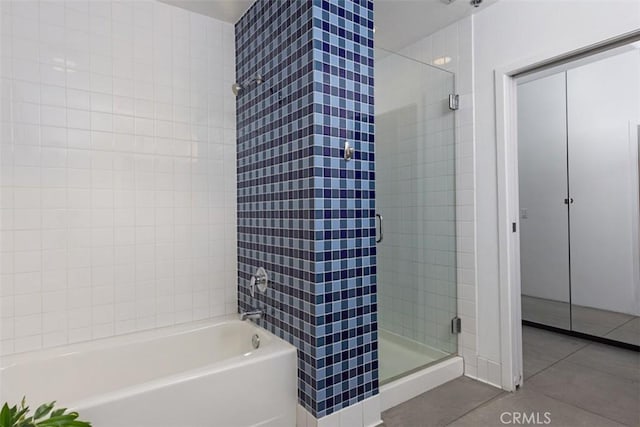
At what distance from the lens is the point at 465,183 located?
96.9 inches

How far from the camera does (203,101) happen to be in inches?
93.2

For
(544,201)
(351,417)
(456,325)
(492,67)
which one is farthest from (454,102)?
(351,417)

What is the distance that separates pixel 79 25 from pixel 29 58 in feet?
1.02

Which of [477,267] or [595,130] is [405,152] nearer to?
[477,267]

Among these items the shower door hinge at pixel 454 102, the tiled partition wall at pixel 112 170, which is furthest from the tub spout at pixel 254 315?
the shower door hinge at pixel 454 102

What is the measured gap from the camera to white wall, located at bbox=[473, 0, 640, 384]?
2.03 m

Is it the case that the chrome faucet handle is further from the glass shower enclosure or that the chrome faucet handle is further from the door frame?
the door frame

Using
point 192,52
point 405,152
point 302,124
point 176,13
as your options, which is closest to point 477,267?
point 405,152

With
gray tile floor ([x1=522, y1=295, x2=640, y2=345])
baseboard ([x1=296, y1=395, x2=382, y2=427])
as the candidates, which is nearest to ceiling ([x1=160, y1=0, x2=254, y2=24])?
baseboard ([x1=296, y1=395, x2=382, y2=427])

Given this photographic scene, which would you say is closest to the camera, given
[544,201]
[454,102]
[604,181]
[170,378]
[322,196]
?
[170,378]

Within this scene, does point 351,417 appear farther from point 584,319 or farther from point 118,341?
point 584,319

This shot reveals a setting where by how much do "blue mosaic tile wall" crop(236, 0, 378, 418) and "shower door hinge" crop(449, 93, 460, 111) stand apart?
2.67 ft

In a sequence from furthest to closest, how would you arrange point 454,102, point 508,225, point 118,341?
point 454,102 → point 508,225 → point 118,341

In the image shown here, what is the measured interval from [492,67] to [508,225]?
98cm
